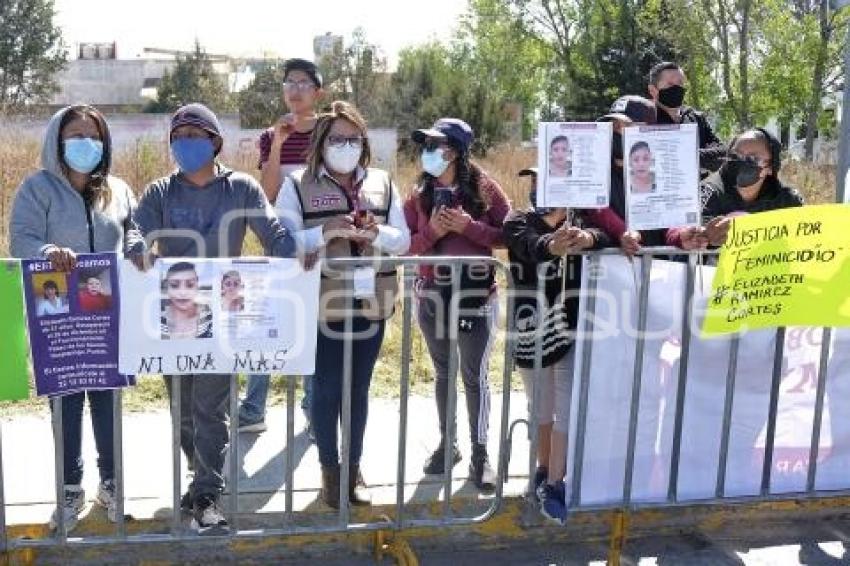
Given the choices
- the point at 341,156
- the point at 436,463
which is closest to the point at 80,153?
the point at 341,156

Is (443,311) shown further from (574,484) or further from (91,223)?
(91,223)

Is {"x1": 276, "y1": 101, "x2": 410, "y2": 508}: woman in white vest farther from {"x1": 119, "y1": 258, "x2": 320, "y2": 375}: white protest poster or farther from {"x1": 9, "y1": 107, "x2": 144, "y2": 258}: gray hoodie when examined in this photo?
{"x1": 9, "y1": 107, "x2": 144, "y2": 258}: gray hoodie

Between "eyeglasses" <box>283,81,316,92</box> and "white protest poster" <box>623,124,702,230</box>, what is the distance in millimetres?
1871

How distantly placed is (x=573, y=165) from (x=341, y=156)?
1.01 m

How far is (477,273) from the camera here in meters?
4.45

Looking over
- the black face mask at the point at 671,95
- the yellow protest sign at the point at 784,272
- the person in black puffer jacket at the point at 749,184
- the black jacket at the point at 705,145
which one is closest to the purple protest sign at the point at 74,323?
the yellow protest sign at the point at 784,272

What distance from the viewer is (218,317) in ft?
12.2

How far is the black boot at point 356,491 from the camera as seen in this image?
4262 mm

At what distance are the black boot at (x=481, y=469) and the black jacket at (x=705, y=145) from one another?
1.89m

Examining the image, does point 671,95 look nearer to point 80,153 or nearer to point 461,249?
point 461,249

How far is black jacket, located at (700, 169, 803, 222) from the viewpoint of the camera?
4590mm

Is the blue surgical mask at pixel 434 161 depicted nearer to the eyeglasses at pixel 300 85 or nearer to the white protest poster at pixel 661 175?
the eyeglasses at pixel 300 85

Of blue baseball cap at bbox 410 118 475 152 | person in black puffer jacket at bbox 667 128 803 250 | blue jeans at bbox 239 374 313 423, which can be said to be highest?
blue baseball cap at bbox 410 118 475 152

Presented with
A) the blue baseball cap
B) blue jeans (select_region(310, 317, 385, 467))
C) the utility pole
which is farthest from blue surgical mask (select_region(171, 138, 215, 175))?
the utility pole
